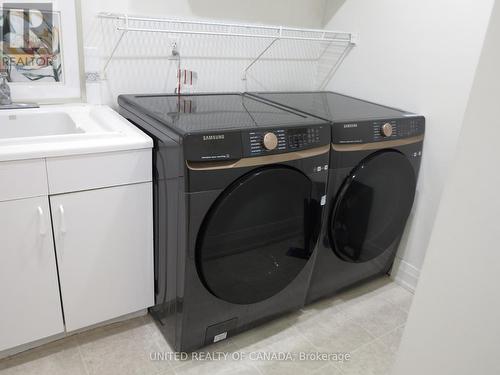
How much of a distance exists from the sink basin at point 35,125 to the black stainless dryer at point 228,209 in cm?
26

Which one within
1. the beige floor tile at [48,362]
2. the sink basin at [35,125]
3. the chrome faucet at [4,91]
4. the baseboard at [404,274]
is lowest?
the beige floor tile at [48,362]

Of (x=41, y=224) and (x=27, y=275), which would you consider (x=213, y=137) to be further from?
(x=27, y=275)

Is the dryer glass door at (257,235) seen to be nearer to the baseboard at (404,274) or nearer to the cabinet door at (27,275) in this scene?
the cabinet door at (27,275)

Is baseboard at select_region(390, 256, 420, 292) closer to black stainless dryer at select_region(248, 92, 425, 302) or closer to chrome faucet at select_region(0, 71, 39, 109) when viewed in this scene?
black stainless dryer at select_region(248, 92, 425, 302)

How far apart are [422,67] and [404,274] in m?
1.19

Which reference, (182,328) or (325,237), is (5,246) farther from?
(325,237)

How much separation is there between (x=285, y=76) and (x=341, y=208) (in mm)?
1143

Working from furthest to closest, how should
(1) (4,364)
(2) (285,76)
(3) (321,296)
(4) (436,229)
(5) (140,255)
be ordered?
1. (2) (285,76)
2. (3) (321,296)
3. (5) (140,255)
4. (1) (4,364)
5. (4) (436,229)

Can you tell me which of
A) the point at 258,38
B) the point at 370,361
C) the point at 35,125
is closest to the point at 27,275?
the point at 35,125

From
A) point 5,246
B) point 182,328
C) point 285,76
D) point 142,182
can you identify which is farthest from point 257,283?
point 285,76

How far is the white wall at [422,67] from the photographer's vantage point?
1891 mm

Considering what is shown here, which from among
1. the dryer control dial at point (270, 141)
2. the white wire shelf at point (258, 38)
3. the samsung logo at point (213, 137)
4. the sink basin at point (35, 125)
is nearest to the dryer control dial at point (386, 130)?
the dryer control dial at point (270, 141)

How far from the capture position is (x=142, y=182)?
159cm

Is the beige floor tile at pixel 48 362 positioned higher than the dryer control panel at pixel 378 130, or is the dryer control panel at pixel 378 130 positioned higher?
the dryer control panel at pixel 378 130
